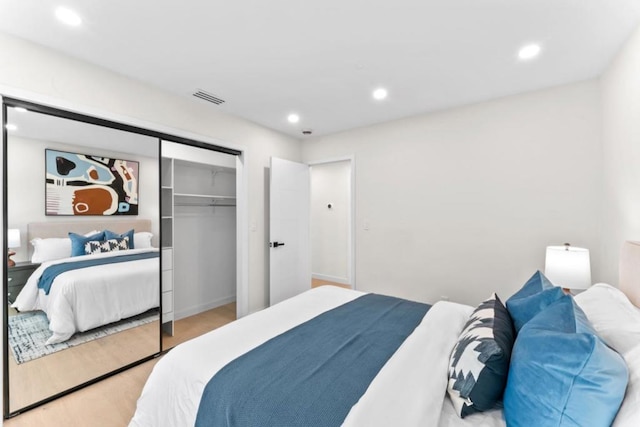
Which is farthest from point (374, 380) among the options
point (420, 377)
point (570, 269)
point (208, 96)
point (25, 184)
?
point (208, 96)

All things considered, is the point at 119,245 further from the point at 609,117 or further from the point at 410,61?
the point at 609,117

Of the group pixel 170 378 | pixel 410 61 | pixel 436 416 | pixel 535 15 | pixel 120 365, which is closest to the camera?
pixel 436 416

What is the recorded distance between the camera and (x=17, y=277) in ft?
6.23

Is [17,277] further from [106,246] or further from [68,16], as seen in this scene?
[68,16]

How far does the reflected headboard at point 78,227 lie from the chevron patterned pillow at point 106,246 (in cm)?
9

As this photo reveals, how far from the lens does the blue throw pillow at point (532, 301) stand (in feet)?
4.02

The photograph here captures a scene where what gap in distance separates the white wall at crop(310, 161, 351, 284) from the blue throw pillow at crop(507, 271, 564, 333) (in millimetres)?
3981

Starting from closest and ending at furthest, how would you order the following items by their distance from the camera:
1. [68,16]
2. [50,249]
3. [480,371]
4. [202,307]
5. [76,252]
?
[480,371]
[68,16]
[50,249]
[76,252]
[202,307]

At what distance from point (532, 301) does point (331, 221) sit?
4463 mm

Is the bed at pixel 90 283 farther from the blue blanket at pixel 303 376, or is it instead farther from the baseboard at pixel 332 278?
the baseboard at pixel 332 278

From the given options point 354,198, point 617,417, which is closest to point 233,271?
point 354,198

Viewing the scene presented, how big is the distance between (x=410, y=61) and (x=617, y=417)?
7.24 feet

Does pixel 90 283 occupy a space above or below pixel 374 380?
above

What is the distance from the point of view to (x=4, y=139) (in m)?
1.83
